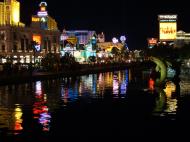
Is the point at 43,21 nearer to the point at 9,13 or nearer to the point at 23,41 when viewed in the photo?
the point at 9,13

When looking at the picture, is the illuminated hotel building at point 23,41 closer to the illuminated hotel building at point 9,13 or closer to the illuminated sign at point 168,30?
the illuminated hotel building at point 9,13

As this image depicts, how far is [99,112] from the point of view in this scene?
65.1 feet

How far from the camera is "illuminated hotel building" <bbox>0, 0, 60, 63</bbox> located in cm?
9862

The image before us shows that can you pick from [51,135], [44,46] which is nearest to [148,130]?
[51,135]

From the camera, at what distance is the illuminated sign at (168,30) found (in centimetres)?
15025

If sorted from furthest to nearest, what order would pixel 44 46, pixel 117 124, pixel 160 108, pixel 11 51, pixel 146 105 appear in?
1. pixel 44 46
2. pixel 11 51
3. pixel 146 105
4. pixel 160 108
5. pixel 117 124

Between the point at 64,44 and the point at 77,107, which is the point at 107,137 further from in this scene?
the point at 64,44

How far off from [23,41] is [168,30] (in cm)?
6099

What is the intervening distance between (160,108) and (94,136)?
7.54m

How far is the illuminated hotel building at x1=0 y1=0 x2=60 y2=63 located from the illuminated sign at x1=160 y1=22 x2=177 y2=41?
43957 mm

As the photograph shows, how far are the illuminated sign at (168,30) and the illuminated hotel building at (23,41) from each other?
144ft

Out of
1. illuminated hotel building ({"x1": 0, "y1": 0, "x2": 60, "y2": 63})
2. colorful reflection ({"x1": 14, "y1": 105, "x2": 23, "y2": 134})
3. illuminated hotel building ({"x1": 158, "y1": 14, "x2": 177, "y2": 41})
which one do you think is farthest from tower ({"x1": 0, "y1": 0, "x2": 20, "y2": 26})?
colorful reflection ({"x1": 14, "y1": 105, "x2": 23, "y2": 134})

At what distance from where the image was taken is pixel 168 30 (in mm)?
151250

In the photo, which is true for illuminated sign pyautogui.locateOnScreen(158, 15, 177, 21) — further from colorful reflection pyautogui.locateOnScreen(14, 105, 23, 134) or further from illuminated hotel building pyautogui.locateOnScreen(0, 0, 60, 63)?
colorful reflection pyautogui.locateOnScreen(14, 105, 23, 134)
